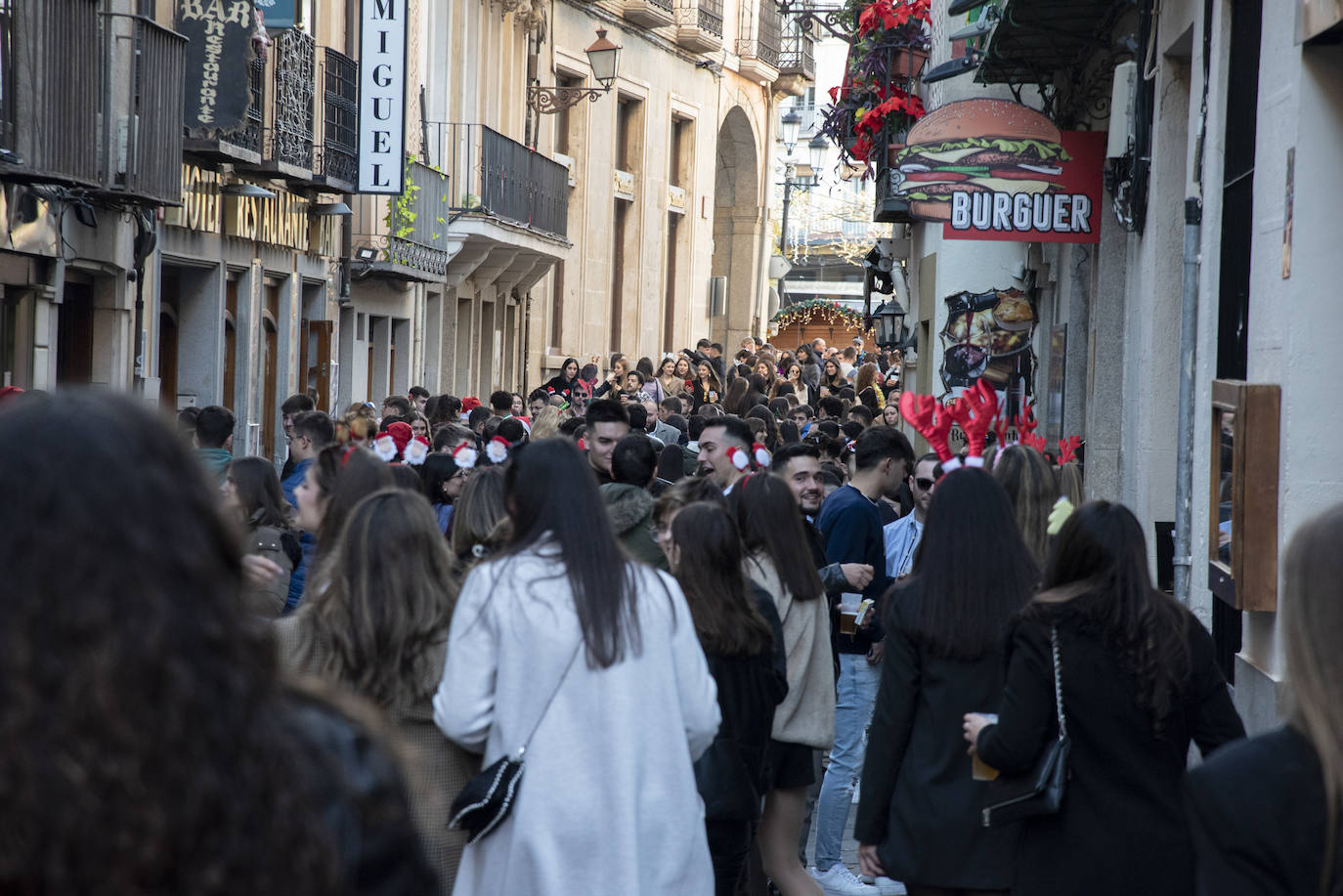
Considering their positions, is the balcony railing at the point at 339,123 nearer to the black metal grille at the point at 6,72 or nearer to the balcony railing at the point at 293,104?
the balcony railing at the point at 293,104

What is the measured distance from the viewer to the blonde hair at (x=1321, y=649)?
223cm

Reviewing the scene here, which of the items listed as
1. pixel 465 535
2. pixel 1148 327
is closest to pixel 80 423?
pixel 465 535

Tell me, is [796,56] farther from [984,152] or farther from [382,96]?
[984,152]

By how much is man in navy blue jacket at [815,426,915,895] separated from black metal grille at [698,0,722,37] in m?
32.0

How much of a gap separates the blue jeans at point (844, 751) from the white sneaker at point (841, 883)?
3cm

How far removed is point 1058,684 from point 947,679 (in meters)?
0.49

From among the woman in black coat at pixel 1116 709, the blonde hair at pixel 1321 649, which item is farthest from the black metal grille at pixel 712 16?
the blonde hair at pixel 1321 649

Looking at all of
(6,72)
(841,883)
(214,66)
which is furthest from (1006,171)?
(214,66)

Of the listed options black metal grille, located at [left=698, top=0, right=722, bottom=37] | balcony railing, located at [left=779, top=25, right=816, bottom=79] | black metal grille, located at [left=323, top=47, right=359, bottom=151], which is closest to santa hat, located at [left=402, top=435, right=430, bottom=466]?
black metal grille, located at [left=323, top=47, right=359, bottom=151]

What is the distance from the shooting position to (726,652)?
5.37 metres

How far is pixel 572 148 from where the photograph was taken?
110 feet

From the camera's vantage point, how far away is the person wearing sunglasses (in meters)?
8.06

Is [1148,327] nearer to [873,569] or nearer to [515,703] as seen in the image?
[873,569]

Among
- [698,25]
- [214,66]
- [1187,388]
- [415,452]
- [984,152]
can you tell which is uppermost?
[698,25]
